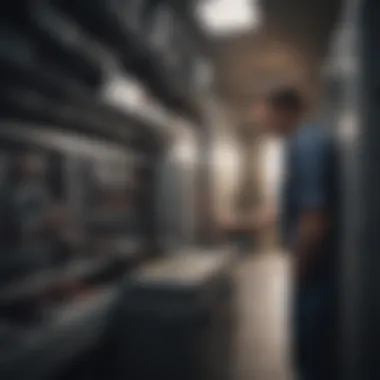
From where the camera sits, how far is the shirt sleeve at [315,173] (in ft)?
6.79

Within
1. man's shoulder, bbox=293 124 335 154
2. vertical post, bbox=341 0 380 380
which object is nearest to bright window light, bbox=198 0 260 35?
man's shoulder, bbox=293 124 335 154

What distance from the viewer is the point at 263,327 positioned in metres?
3.84

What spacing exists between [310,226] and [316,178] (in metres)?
0.18

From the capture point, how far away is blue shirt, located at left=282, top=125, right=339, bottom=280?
2.07 meters

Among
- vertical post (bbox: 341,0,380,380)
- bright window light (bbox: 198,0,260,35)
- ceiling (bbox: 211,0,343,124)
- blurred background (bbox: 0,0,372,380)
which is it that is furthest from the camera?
ceiling (bbox: 211,0,343,124)

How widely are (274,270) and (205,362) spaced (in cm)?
431

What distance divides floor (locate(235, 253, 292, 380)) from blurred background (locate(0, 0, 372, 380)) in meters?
0.02

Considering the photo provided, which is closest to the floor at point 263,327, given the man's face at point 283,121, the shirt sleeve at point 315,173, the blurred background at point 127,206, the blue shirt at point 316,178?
the blurred background at point 127,206

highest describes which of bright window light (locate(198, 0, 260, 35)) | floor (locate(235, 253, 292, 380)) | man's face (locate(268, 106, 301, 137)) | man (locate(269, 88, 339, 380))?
bright window light (locate(198, 0, 260, 35))

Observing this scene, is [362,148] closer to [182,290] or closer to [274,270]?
[182,290]

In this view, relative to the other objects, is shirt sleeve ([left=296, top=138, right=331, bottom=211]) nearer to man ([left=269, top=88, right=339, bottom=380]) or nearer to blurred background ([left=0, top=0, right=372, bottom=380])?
man ([left=269, top=88, right=339, bottom=380])

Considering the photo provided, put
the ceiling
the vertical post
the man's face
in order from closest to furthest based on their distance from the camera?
the vertical post
the man's face
the ceiling

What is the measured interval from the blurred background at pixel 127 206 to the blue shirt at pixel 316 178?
0.35 ft

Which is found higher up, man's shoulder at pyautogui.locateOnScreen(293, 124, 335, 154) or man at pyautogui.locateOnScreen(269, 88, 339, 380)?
man's shoulder at pyautogui.locateOnScreen(293, 124, 335, 154)
